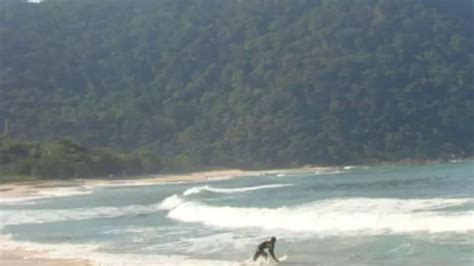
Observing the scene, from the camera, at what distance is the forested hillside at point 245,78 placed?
79188 mm

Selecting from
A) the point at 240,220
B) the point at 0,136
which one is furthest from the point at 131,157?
the point at 240,220

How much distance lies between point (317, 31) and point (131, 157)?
36.9 m

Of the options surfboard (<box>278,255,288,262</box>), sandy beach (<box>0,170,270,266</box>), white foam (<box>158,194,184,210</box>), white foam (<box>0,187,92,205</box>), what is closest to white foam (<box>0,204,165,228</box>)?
white foam (<box>158,194,184,210</box>)

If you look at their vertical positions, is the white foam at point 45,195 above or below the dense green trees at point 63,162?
below

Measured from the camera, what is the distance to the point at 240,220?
22359 mm

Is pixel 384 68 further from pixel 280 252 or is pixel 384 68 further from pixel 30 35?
pixel 280 252

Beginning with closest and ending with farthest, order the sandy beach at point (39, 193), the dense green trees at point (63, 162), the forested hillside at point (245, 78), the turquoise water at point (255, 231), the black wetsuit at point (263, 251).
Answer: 1. the black wetsuit at point (263, 251)
2. the turquoise water at point (255, 231)
3. the sandy beach at point (39, 193)
4. the dense green trees at point (63, 162)
5. the forested hillside at point (245, 78)

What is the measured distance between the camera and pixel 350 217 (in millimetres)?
19672

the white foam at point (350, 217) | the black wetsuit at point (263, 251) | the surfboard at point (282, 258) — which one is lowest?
the white foam at point (350, 217)

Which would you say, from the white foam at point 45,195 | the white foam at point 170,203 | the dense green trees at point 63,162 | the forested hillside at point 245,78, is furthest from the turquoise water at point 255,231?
the forested hillside at point 245,78

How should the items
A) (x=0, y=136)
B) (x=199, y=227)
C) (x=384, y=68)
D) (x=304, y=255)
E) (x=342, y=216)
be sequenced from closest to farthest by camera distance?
(x=304, y=255) → (x=342, y=216) → (x=199, y=227) → (x=0, y=136) → (x=384, y=68)

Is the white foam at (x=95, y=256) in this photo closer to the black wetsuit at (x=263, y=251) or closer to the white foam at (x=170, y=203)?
the black wetsuit at (x=263, y=251)

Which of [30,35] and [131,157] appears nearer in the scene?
[131,157]

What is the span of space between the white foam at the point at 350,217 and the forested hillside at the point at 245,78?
47.6 m
